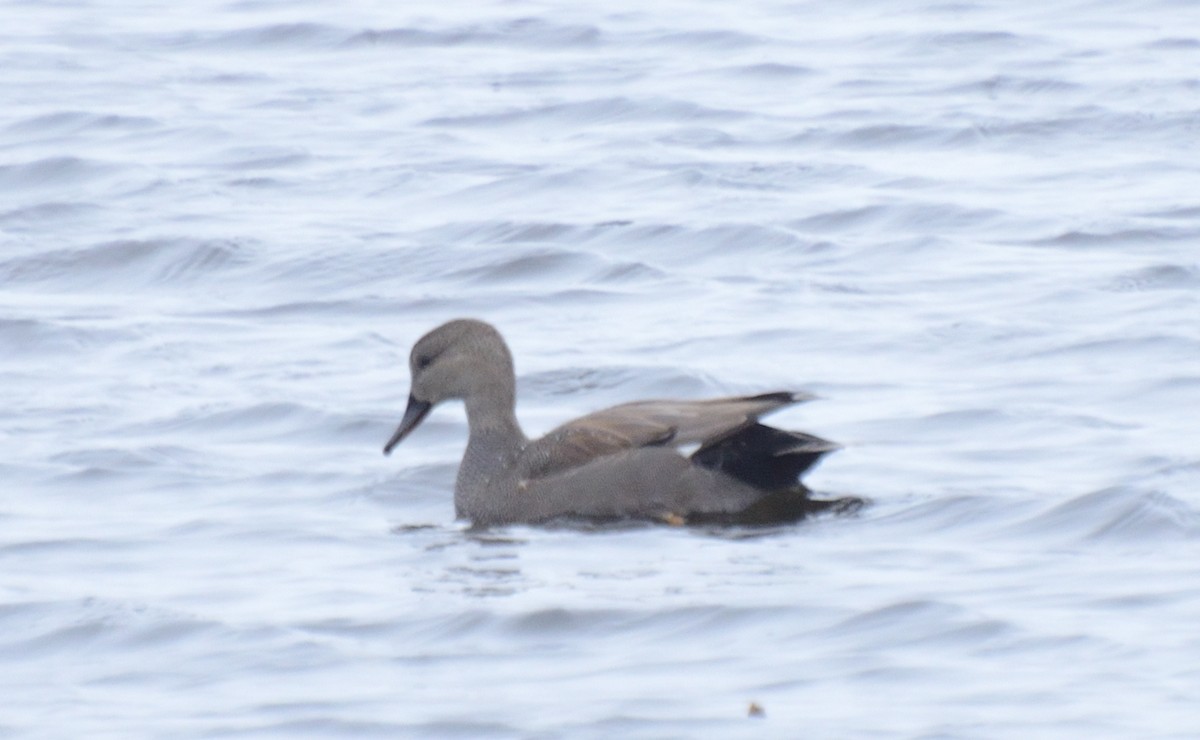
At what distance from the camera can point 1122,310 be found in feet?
42.7

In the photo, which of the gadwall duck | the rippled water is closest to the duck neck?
the gadwall duck

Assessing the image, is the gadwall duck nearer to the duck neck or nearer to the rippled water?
the duck neck

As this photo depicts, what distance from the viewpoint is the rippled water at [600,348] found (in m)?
7.64

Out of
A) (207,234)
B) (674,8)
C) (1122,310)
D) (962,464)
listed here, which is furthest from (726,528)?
(674,8)

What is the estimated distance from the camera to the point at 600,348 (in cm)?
1259

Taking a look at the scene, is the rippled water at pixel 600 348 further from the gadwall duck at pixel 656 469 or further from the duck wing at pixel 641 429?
the duck wing at pixel 641 429

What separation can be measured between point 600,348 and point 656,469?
2803mm

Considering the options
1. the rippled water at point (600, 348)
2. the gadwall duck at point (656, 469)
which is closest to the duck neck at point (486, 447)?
the gadwall duck at point (656, 469)

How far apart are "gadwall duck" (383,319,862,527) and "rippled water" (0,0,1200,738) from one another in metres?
0.18

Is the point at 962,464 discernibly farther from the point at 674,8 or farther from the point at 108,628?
the point at 674,8

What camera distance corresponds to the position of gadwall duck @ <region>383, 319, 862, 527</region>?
9.73 meters

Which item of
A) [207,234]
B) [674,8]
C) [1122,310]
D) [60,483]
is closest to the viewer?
[60,483]

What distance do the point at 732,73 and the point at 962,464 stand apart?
35.0 ft

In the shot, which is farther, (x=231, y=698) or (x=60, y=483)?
(x=60, y=483)
